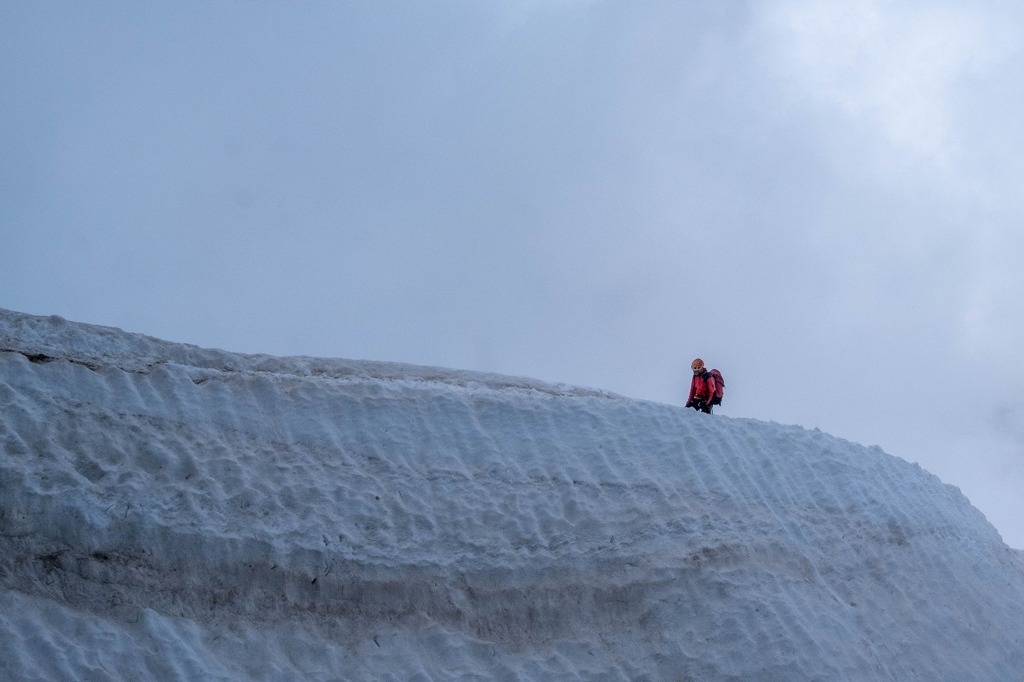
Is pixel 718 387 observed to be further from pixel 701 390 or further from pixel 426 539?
pixel 426 539

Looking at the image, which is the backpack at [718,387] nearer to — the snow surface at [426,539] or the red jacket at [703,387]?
the red jacket at [703,387]

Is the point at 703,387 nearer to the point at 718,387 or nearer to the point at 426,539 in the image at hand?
the point at 718,387

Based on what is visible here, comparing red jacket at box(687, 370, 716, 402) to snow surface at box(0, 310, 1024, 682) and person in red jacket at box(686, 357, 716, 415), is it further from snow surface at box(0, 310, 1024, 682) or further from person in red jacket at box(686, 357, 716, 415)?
snow surface at box(0, 310, 1024, 682)

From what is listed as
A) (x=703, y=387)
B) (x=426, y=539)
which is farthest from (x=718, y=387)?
(x=426, y=539)

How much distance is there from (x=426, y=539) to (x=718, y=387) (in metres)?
6.17

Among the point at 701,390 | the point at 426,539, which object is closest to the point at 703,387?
the point at 701,390

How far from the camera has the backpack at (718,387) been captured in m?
14.8

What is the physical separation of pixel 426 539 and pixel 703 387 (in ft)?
19.8

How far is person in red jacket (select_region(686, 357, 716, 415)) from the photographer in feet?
48.5

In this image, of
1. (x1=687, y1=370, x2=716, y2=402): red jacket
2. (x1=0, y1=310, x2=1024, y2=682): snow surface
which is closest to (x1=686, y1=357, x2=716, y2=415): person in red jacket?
(x1=687, y1=370, x2=716, y2=402): red jacket

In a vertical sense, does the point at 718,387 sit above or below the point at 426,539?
above

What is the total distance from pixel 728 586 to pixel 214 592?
563 cm

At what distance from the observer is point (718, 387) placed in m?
14.8

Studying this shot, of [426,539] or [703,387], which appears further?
[703,387]
